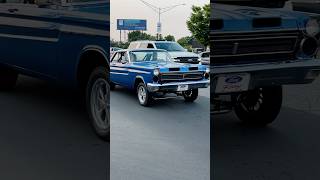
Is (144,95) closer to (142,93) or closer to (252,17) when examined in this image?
(142,93)

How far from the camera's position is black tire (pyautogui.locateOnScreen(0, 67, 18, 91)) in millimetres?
2932

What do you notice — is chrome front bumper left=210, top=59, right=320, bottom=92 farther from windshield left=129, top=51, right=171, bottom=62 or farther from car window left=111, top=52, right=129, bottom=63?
car window left=111, top=52, right=129, bottom=63

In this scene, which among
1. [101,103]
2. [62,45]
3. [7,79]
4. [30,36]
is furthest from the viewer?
[7,79]

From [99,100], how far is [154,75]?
1.45 feet

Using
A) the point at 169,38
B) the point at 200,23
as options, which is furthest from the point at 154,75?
the point at 200,23

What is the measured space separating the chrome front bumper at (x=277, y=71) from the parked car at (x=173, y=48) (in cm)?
16

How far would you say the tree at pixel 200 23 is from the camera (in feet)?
5.59

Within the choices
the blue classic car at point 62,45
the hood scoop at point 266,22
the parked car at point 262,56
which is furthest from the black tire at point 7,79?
the hood scoop at point 266,22

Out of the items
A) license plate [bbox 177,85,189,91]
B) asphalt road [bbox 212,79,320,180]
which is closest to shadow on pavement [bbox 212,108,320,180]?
asphalt road [bbox 212,79,320,180]

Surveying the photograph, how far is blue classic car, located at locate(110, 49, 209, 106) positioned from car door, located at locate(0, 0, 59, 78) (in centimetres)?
67

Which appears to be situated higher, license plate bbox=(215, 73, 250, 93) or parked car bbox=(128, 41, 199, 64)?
parked car bbox=(128, 41, 199, 64)

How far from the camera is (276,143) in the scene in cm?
192

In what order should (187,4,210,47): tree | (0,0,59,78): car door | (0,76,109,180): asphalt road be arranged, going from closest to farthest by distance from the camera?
1. (187,4,210,47): tree
2. (0,76,109,180): asphalt road
3. (0,0,59,78): car door

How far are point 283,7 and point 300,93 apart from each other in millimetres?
421
